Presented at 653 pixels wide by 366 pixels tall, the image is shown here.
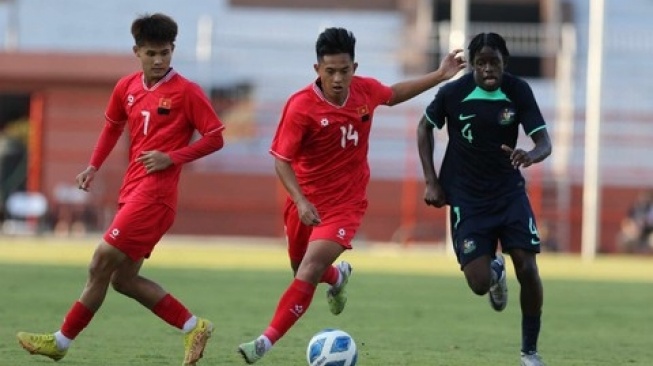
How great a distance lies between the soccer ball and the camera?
923 cm

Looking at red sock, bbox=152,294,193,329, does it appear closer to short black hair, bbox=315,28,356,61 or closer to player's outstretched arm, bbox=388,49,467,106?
short black hair, bbox=315,28,356,61

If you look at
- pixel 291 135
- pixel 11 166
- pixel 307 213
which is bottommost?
pixel 11 166

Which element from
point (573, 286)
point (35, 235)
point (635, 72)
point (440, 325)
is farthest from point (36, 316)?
point (635, 72)

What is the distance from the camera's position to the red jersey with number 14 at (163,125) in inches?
380

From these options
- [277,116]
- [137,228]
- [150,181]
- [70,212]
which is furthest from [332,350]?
[277,116]

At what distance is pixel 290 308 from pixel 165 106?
1.46 m

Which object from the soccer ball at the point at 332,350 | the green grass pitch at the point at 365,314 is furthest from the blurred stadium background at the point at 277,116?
the soccer ball at the point at 332,350

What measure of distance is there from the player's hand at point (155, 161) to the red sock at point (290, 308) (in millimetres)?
1076

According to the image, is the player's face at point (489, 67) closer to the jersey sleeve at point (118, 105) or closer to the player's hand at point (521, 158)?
the player's hand at point (521, 158)

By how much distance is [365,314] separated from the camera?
560 inches

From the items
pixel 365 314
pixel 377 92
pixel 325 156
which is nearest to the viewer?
pixel 325 156

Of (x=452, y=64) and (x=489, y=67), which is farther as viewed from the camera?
(x=452, y=64)

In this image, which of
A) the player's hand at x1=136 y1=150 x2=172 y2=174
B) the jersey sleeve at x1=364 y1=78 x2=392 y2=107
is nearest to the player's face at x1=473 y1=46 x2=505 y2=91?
the jersey sleeve at x1=364 y1=78 x2=392 y2=107

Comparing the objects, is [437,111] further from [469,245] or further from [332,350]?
[332,350]
